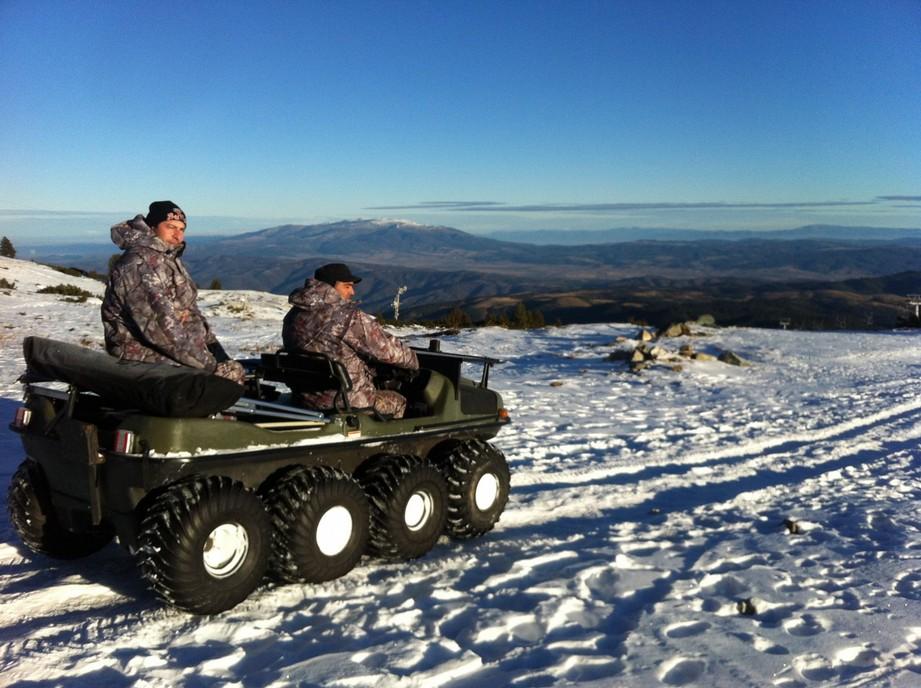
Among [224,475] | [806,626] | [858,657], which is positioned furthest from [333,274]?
[858,657]

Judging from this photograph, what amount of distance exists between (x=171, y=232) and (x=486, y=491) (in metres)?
3.07

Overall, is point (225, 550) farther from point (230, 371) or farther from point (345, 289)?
point (345, 289)

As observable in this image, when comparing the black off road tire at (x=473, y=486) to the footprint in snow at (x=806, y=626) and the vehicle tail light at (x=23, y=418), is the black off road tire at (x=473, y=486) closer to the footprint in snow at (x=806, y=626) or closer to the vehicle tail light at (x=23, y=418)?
the footprint in snow at (x=806, y=626)

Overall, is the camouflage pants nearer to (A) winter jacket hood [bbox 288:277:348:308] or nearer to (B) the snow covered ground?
(A) winter jacket hood [bbox 288:277:348:308]

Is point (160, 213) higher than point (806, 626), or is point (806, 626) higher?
point (160, 213)

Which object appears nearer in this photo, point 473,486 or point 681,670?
point 681,670

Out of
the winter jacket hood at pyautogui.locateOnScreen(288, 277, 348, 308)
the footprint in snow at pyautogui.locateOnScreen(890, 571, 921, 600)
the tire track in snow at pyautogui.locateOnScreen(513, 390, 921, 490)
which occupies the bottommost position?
the tire track in snow at pyautogui.locateOnScreen(513, 390, 921, 490)

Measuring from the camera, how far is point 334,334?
5.32 m

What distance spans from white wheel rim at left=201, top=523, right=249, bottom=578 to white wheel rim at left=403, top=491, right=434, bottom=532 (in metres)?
1.27

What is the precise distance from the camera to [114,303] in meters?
4.78

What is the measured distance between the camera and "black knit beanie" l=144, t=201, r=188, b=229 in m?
4.96

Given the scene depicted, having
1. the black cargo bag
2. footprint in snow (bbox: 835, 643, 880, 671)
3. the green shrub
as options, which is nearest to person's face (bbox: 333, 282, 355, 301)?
the black cargo bag

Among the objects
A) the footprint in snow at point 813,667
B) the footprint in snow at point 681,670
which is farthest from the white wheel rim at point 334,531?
the footprint in snow at point 813,667

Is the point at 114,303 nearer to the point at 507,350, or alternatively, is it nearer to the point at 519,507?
the point at 519,507
